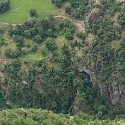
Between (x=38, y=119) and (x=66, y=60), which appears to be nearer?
(x=38, y=119)

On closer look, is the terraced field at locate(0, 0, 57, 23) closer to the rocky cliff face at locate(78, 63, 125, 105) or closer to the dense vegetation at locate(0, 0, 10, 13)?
the dense vegetation at locate(0, 0, 10, 13)

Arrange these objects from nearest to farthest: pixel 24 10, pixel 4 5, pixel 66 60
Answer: pixel 66 60 < pixel 24 10 < pixel 4 5

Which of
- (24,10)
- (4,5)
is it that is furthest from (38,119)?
(4,5)

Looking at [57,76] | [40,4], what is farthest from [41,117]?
[40,4]

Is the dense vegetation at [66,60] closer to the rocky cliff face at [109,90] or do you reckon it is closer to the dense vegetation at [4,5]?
the rocky cliff face at [109,90]

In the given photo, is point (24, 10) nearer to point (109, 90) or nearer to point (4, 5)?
point (4, 5)

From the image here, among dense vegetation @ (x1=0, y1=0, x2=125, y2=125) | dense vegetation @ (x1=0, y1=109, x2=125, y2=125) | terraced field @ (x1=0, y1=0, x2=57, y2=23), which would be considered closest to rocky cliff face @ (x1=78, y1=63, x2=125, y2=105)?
dense vegetation @ (x1=0, y1=0, x2=125, y2=125)

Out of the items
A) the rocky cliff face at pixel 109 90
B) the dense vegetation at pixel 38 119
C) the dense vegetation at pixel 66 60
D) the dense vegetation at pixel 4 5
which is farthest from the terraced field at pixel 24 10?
the dense vegetation at pixel 38 119
